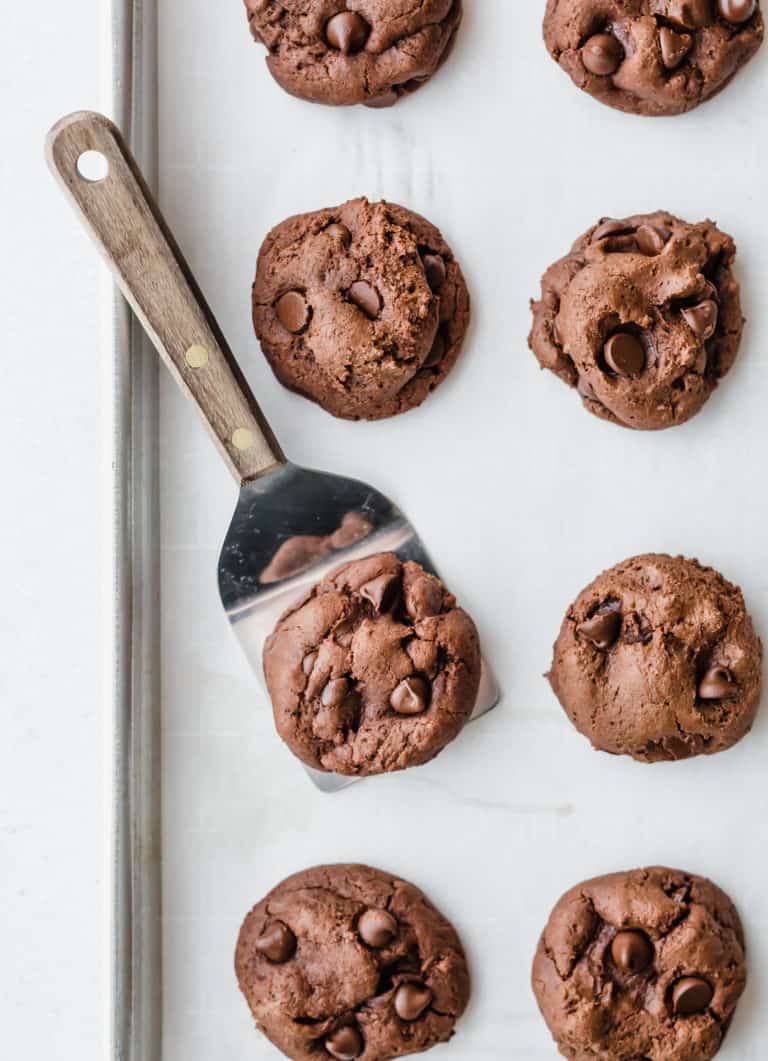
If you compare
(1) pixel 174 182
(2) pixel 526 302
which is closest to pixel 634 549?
(2) pixel 526 302

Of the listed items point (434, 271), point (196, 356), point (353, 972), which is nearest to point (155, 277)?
point (196, 356)

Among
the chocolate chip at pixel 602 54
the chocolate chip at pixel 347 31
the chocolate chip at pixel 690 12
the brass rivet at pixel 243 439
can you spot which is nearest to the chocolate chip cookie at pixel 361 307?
the brass rivet at pixel 243 439

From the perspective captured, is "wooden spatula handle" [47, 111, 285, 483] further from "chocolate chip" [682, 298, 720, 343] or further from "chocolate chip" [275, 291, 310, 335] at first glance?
"chocolate chip" [682, 298, 720, 343]

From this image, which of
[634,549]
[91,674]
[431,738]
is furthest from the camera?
[91,674]

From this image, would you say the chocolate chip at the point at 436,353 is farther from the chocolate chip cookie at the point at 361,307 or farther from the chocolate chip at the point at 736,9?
the chocolate chip at the point at 736,9

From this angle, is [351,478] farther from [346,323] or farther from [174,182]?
[174,182]
